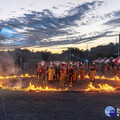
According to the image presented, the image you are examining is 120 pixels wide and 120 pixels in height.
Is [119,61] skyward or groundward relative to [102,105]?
skyward

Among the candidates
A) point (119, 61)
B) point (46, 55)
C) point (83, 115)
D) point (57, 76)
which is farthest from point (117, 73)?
point (46, 55)

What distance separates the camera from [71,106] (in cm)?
721

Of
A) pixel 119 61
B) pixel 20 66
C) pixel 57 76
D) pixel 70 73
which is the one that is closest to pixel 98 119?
pixel 70 73

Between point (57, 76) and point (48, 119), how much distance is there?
11.2 metres

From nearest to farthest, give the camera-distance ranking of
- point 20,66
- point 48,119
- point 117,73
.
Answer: point 48,119 → point 117,73 → point 20,66

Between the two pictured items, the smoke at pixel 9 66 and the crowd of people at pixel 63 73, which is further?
the smoke at pixel 9 66

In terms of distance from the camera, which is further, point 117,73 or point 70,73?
point 117,73

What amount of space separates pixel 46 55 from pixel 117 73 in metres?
34.5

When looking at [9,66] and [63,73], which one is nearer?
[63,73]

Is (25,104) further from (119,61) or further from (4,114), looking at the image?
(119,61)

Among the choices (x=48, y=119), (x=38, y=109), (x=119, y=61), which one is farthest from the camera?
(x=119, y=61)

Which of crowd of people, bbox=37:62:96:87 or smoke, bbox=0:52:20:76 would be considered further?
smoke, bbox=0:52:20:76

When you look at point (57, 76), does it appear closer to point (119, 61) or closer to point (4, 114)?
point (119, 61)

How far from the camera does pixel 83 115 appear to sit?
600 cm
